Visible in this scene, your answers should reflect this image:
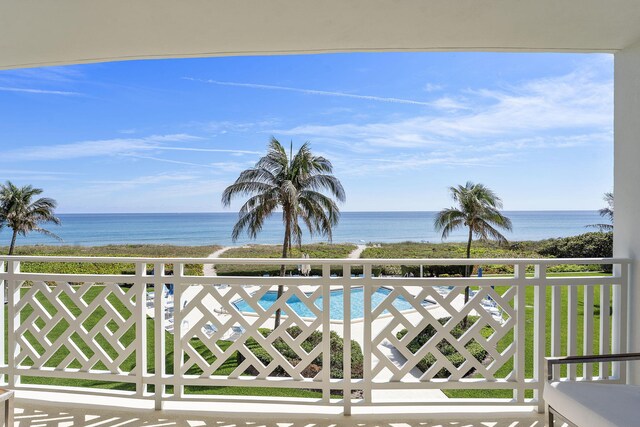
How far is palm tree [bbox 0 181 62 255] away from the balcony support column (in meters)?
22.1

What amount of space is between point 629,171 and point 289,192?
9.71 meters

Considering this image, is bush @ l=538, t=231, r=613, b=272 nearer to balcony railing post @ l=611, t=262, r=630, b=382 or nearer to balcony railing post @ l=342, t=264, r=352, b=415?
balcony railing post @ l=611, t=262, r=630, b=382

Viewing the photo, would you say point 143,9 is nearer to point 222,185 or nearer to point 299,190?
point 299,190

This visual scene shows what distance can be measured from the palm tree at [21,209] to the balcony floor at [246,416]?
19.9 m

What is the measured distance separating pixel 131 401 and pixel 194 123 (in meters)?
30.4

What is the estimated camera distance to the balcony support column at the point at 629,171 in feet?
8.13

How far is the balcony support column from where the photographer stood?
248 cm

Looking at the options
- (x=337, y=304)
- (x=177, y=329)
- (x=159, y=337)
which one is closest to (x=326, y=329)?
(x=177, y=329)

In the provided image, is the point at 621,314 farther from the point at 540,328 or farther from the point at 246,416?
the point at 246,416

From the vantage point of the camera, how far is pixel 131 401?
2.55 metres

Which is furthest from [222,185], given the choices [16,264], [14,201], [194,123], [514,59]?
[16,264]

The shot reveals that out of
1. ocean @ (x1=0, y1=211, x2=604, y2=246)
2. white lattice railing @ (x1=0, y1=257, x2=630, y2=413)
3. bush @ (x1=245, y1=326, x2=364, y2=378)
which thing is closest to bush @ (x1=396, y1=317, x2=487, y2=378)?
bush @ (x1=245, y1=326, x2=364, y2=378)

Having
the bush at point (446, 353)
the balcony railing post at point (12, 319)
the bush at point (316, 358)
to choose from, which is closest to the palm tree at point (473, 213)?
the bush at point (446, 353)

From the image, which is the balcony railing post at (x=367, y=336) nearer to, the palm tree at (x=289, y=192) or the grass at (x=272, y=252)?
the palm tree at (x=289, y=192)
